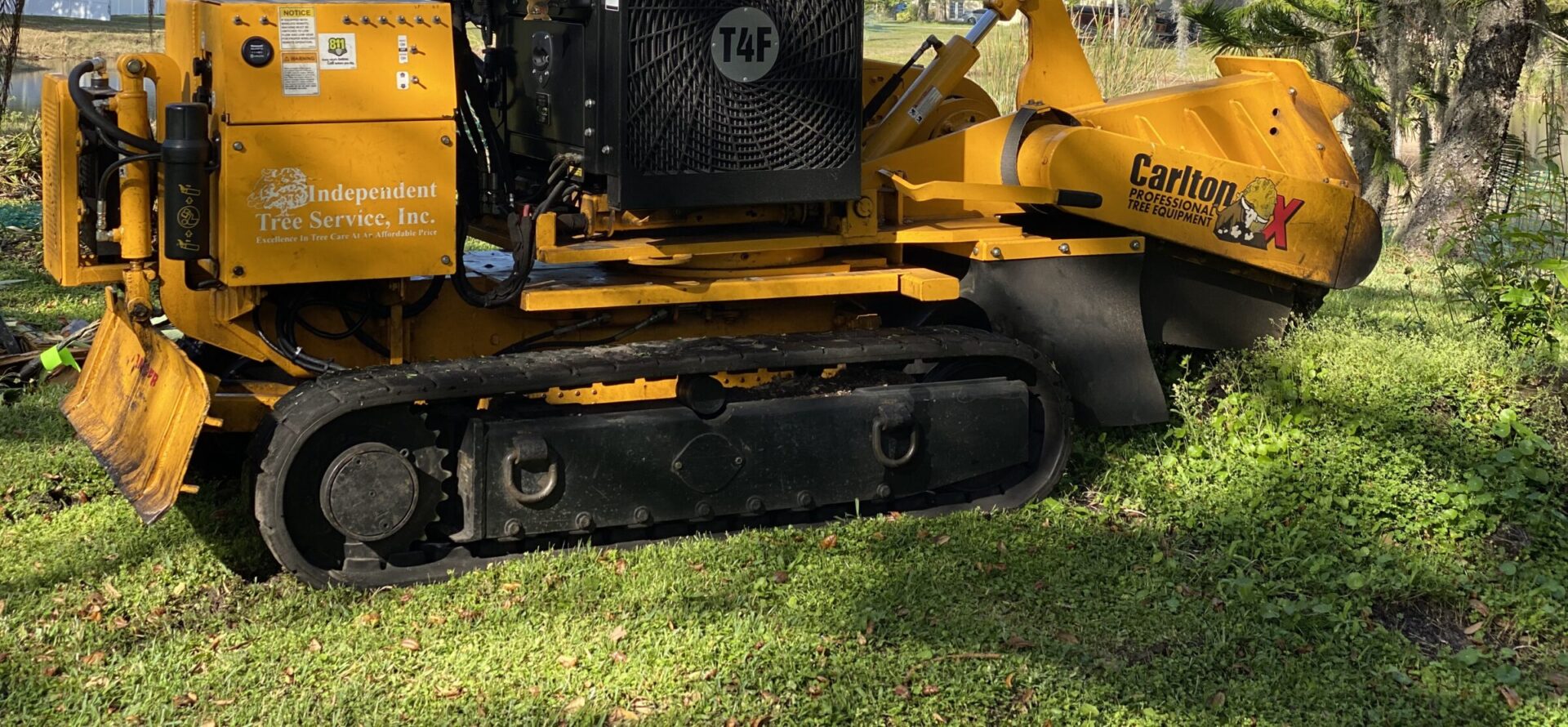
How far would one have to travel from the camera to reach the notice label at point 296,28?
4.75 m

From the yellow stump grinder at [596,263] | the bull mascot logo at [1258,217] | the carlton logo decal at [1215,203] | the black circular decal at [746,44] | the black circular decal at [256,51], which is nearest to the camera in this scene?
the black circular decal at [256,51]

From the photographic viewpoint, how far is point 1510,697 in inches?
179

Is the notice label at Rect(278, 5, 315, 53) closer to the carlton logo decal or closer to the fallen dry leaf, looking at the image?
the carlton logo decal

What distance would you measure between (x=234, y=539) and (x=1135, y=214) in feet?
12.0

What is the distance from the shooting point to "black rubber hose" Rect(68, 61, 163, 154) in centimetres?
478

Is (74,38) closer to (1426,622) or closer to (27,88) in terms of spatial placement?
(27,88)

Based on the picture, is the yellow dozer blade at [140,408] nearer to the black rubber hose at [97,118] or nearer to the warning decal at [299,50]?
the black rubber hose at [97,118]

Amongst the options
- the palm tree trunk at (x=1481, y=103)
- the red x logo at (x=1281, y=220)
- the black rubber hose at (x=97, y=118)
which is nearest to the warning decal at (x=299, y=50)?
the black rubber hose at (x=97, y=118)

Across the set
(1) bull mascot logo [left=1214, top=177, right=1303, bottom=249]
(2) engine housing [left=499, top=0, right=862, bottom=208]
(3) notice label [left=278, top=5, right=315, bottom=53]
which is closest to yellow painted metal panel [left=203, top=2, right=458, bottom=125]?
(3) notice label [left=278, top=5, right=315, bottom=53]

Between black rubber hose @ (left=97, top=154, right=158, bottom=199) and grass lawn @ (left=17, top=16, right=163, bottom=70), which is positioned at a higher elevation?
grass lawn @ (left=17, top=16, right=163, bottom=70)

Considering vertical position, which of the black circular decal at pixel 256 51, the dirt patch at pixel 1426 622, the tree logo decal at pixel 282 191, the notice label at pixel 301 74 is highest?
the black circular decal at pixel 256 51

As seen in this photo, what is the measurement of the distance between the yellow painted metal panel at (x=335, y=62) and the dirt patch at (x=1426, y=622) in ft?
11.7

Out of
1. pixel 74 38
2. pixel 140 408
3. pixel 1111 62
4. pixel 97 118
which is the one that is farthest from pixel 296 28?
pixel 74 38

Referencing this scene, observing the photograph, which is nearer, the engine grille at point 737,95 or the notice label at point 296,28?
the notice label at point 296,28
